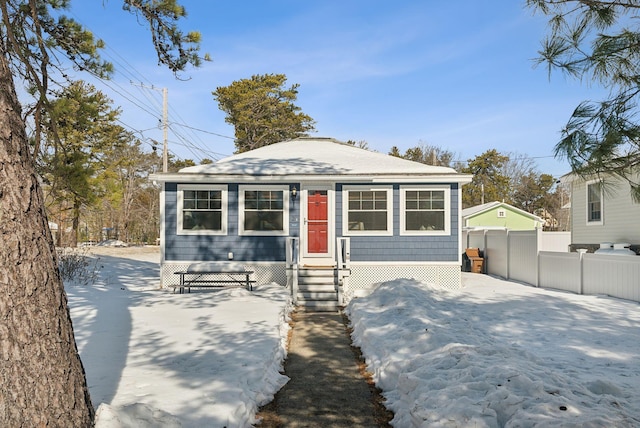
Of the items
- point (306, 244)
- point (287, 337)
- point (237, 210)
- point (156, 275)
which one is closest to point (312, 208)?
point (306, 244)

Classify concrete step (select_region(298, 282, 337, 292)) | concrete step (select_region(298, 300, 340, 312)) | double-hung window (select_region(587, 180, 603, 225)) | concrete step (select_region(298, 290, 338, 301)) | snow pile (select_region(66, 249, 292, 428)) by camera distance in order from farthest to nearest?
double-hung window (select_region(587, 180, 603, 225)), concrete step (select_region(298, 282, 337, 292)), concrete step (select_region(298, 290, 338, 301)), concrete step (select_region(298, 300, 340, 312)), snow pile (select_region(66, 249, 292, 428))

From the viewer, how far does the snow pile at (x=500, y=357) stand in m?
3.42

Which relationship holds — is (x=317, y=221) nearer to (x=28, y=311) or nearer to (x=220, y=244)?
(x=220, y=244)

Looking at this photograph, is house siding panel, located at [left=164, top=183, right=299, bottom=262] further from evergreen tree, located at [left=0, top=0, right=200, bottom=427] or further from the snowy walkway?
evergreen tree, located at [left=0, top=0, right=200, bottom=427]

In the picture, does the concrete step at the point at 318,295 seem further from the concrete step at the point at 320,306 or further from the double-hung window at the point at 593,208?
the double-hung window at the point at 593,208

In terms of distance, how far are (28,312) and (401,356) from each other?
3865 mm

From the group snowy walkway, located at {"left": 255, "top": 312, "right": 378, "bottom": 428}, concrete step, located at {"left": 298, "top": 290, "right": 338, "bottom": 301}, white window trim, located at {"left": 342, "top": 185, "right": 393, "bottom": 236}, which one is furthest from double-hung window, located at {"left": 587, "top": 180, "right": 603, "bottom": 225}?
snowy walkway, located at {"left": 255, "top": 312, "right": 378, "bottom": 428}

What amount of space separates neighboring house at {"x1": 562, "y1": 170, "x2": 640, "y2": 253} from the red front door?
7.12 m

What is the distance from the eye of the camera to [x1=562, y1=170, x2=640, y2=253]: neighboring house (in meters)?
13.7

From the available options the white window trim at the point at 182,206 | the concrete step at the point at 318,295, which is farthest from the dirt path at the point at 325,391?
the white window trim at the point at 182,206

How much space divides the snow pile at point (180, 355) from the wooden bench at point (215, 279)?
38.3 inches

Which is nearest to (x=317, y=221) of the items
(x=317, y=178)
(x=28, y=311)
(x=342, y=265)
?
(x=317, y=178)

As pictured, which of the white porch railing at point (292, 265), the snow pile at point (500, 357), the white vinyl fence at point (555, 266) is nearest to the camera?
A: the snow pile at point (500, 357)

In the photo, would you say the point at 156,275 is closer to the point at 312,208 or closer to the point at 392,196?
the point at 312,208
